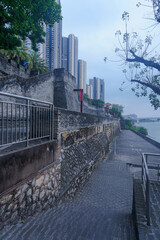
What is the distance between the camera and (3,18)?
7027 millimetres

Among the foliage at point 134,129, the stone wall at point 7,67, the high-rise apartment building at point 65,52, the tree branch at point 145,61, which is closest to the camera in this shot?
the tree branch at point 145,61

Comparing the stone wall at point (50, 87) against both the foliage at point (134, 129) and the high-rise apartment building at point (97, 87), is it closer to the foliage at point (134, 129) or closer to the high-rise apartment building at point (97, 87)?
the foliage at point (134, 129)

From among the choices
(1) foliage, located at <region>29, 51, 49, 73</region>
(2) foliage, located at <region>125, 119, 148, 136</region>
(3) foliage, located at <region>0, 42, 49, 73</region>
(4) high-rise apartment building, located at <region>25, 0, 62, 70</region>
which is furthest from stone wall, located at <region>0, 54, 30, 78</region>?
(2) foliage, located at <region>125, 119, 148, 136</region>

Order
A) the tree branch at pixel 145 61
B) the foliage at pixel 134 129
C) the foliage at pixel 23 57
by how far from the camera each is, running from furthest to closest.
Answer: the foliage at pixel 134 129
the foliage at pixel 23 57
the tree branch at pixel 145 61

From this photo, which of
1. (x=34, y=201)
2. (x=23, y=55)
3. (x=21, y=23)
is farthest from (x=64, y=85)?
(x=34, y=201)

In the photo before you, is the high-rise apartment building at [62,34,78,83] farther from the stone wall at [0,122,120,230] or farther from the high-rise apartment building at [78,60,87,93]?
the stone wall at [0,122,120,230]

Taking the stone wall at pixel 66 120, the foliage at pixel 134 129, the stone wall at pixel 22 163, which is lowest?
the foliage at pixel 134 129

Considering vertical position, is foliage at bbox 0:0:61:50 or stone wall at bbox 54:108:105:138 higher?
foliage at bbox 0:0:61:50

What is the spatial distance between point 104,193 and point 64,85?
10.0 m

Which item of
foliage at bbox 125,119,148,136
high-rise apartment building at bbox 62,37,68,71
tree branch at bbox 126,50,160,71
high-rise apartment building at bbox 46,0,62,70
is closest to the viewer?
tree branch at bbox 126,50,160,71

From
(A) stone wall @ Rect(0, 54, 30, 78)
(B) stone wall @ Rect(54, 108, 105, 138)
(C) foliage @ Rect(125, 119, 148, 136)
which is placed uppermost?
(A) stone wall @ Rect(0, 54, 30, 78)

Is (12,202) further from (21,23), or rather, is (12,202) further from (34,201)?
(21,23)

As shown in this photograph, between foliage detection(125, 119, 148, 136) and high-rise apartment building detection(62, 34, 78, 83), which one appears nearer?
foliage detection(125, 119, 148, 136)

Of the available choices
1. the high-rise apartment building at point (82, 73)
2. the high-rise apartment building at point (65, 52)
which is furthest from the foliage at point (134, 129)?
the high-rise apartment building at point (65, 52)
